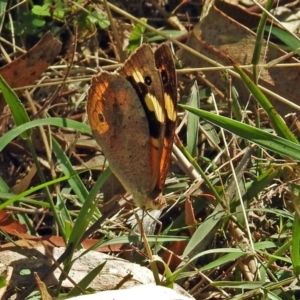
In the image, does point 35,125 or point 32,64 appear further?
point 32,64

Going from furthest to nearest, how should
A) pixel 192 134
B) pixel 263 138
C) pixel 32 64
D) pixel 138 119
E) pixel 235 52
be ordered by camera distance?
pixel 235 52 → pixel 32 64 → pixel 192 134 → pixel 138 119 → pixel 263 138

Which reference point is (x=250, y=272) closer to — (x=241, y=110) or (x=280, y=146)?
(x=280, y=146)

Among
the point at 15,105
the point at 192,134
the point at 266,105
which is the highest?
the point at 15,105

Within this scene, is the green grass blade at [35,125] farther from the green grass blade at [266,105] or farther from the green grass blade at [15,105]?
the green grass blade at [266,105]

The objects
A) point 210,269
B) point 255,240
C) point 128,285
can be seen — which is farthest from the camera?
point 255,240

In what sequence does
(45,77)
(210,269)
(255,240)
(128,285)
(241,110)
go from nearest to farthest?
(128,285)
(210,269)
(255,240)
(241,110)
(45,77)

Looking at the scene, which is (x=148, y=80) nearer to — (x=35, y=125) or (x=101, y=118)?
(x=101, y=118)

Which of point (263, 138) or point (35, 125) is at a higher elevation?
point (35, 125)

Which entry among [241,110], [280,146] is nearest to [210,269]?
[280,146]

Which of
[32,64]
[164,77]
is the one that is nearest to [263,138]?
[164,77]

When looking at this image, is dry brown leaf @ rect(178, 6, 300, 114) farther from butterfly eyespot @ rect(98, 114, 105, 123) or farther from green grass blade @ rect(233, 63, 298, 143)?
butterfly eyespot @ rect(98, 114, 105, 123)

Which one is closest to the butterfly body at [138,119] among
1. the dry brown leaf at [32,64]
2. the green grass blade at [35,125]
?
the green grass blade at [35,125]
